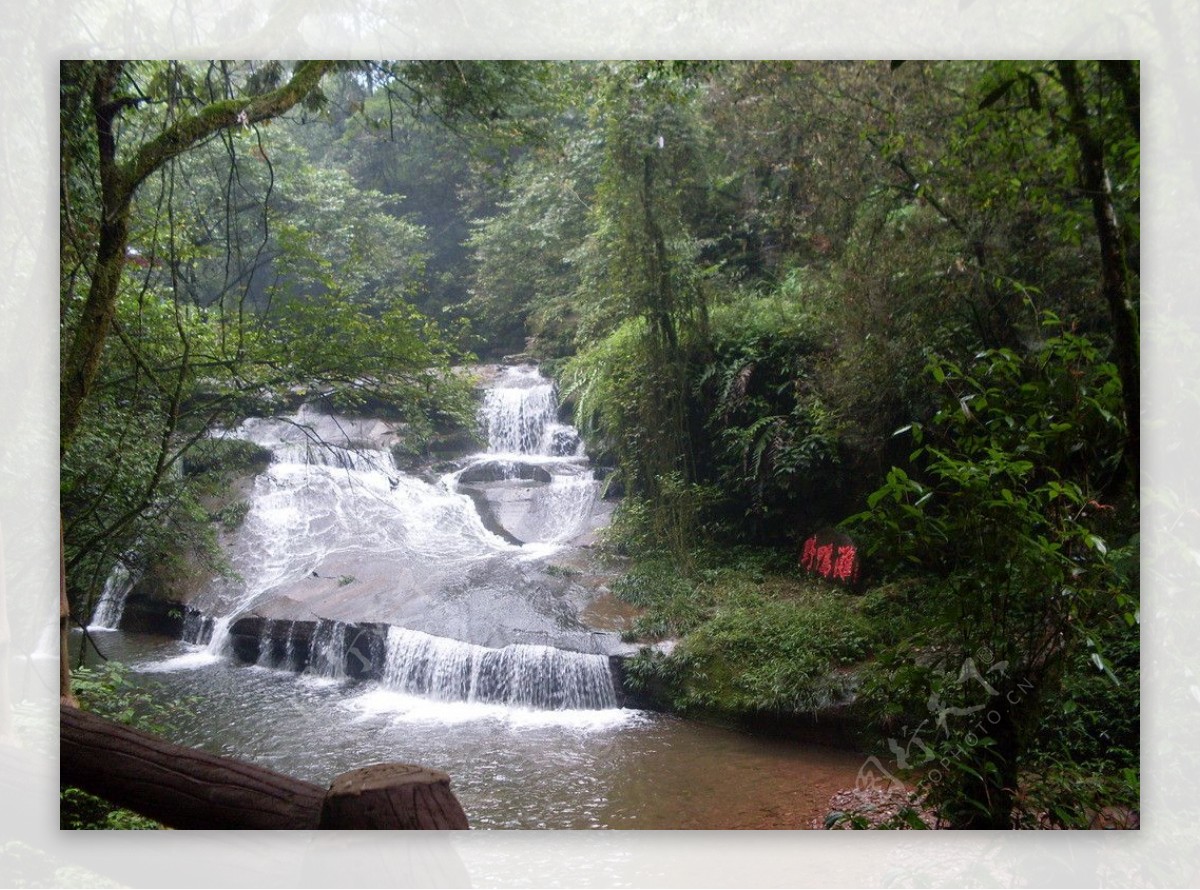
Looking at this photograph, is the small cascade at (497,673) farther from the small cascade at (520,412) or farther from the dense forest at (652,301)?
the small cascade at (520,412)

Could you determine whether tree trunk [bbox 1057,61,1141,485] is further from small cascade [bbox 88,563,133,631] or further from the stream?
small cascade [bbox 88,563,133,631]

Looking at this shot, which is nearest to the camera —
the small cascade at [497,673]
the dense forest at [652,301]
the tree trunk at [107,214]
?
the dense forest at [652,301]

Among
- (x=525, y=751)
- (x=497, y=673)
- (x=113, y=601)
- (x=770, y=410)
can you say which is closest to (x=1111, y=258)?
(x=770, y=410)

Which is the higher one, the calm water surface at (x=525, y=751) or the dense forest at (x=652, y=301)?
the dense forest at (x=652, y=301)

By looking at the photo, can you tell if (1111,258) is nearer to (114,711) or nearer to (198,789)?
(198,789)

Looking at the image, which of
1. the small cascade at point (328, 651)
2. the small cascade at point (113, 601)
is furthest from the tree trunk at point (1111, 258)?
the small cascade at point (113, 601)
